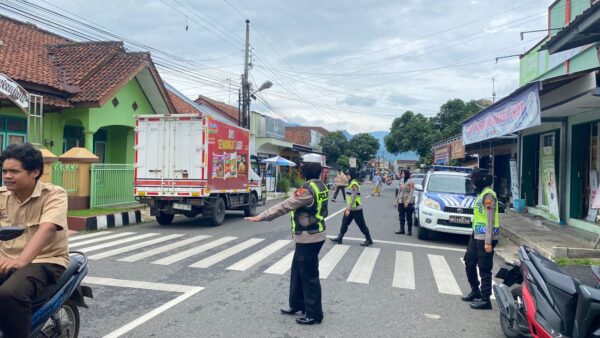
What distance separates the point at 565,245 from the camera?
10.0 metres

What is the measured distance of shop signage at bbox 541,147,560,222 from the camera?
45.1 ft

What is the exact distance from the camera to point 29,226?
11.8ft

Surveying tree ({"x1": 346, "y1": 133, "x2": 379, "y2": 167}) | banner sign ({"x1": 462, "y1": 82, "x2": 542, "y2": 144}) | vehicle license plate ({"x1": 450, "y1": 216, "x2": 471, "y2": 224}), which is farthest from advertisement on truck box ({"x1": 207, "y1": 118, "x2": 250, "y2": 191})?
tree ({"x1": 346, "y1": 133, "x2": 379, "y2": 167})

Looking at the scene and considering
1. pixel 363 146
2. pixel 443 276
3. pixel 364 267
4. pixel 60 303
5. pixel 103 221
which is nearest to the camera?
pixel 60 303

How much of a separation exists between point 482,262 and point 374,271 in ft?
7.33

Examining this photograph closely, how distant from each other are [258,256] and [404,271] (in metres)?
2.64

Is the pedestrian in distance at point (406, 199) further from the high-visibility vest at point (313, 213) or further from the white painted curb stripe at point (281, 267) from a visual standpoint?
the high-visibility vest at point (313, 213)

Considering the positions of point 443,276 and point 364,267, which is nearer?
point 443,276

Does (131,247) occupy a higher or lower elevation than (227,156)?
lower

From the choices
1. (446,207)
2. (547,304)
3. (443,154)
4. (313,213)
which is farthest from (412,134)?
(547,304)

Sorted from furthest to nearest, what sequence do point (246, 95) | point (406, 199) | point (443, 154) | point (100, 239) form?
point (443, 154) < point (246, 95) < point (406, 199) < point (100, 239)

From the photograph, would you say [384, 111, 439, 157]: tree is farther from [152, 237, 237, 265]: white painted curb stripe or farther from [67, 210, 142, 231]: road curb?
[152, 237, 237, 265]: white painted curb stripe

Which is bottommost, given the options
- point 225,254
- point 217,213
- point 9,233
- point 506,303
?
point 225,254

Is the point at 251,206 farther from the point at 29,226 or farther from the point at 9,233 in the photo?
the point at 9,233
